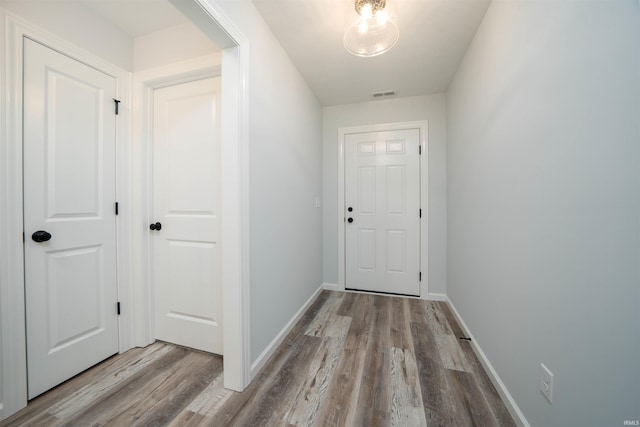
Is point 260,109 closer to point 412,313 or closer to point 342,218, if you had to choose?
point 342,218

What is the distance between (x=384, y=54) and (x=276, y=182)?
4.76ft

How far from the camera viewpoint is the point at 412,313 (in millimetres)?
2314

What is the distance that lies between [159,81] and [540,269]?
2606 millimetres

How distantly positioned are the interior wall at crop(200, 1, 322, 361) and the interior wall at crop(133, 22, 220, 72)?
37 cm

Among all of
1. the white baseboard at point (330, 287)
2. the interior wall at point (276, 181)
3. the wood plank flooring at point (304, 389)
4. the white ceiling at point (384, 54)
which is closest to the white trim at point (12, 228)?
the wood plank flooring at point (304, 389)

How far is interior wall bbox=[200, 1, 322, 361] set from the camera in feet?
4.82

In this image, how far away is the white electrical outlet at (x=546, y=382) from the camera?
0.92m

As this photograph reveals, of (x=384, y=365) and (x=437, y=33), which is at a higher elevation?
(x=437, y=33)

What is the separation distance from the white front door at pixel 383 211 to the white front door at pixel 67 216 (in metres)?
2.29

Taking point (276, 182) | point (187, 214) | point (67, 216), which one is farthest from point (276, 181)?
point (67, 216)

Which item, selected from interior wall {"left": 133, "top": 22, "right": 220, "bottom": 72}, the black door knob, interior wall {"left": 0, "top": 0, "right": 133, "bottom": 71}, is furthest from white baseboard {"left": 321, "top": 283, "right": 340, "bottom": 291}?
interior wall {"left": 0, "top": 0, "right": 133, "bottom": 71}

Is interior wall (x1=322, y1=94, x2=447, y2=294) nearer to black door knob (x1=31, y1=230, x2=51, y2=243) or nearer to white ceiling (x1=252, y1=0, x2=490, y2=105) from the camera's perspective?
white ceiling (x1=252, y1=0, x2=490, y2=105)

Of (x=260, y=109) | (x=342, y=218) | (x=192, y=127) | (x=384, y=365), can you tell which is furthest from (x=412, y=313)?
(x=192, y=127)

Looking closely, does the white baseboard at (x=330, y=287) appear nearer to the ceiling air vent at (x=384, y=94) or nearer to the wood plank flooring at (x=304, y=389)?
the wood plank flooring at (x=304, y=389)
